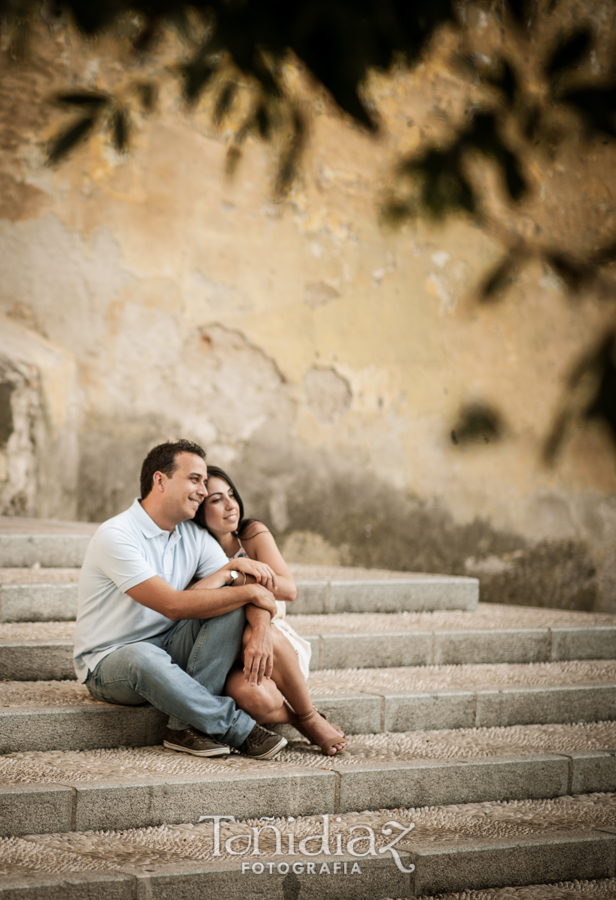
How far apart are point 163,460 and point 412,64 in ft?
7.63

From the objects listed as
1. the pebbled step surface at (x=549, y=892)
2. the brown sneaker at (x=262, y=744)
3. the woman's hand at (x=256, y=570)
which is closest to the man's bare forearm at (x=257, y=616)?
the woman's hand at (x=256, y=570)

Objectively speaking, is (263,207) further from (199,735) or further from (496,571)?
(199,735)

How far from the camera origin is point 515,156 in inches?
51.2

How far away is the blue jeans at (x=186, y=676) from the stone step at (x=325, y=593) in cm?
99

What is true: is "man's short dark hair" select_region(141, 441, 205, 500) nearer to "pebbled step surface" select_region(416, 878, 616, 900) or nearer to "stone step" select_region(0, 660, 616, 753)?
"stone step" select_region(0, 660, 616, 753)

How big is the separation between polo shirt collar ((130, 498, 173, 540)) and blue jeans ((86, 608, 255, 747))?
35cm

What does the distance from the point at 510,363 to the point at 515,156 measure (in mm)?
5750

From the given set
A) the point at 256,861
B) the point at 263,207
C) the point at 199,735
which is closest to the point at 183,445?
the point at 199,735

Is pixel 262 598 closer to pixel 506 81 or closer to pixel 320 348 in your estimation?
pixel 506 81

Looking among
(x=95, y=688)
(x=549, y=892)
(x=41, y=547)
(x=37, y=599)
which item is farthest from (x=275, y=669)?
(x=41, y=547)

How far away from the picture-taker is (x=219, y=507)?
368 cm

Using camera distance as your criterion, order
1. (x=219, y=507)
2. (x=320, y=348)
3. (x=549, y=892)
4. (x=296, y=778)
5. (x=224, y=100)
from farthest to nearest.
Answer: (x=320, y=348), (x=219, y=507), (x=296, y=778), (x=549, y=892), (x=224, y=100)

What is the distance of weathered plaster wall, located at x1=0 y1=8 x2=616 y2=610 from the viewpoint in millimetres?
6602

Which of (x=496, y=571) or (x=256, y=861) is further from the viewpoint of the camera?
(x=496, y=571)
